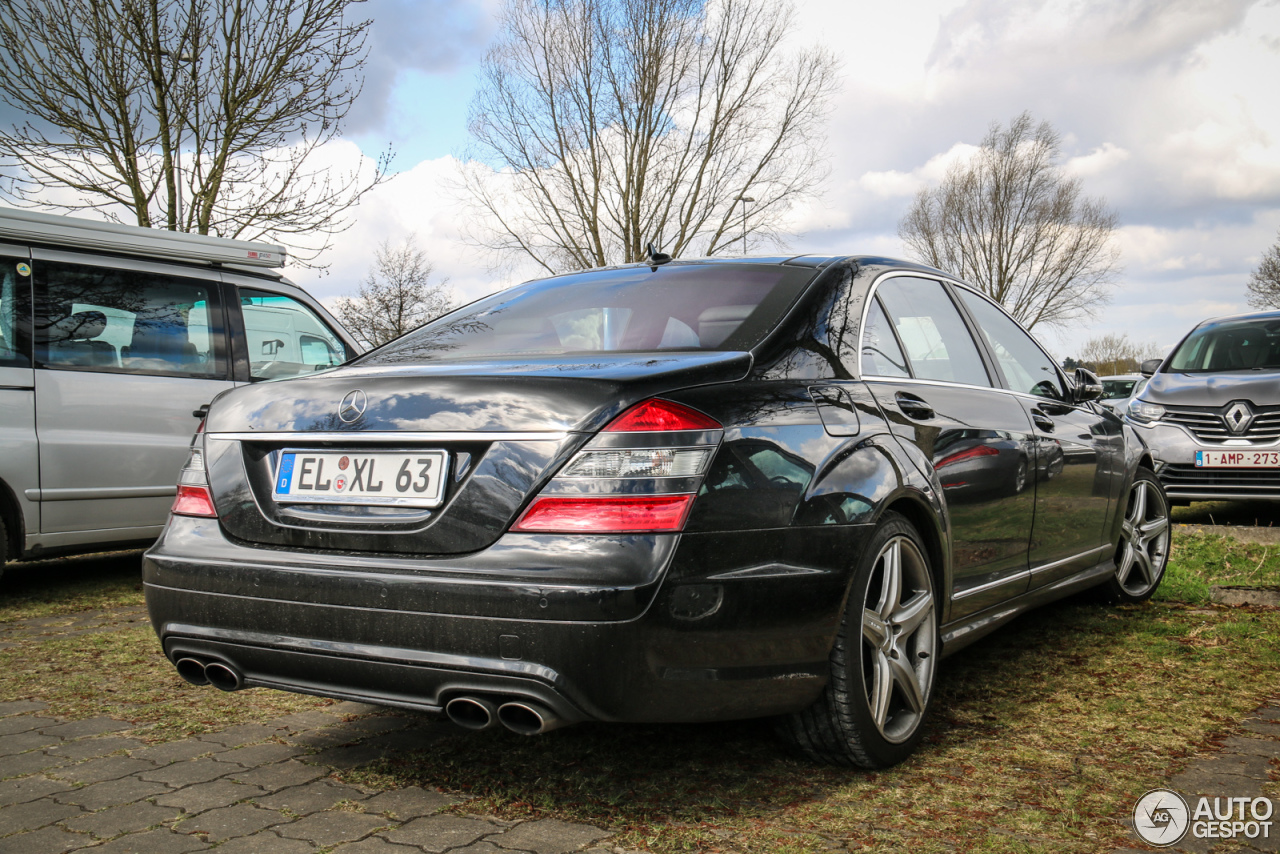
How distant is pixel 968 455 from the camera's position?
3.42 metres

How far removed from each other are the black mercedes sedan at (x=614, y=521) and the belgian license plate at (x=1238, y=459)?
5542mm

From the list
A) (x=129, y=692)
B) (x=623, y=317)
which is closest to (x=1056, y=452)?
(x=623, y=317)

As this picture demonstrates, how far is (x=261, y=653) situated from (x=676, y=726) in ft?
4.45

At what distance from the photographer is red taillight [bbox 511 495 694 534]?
2.33 metres

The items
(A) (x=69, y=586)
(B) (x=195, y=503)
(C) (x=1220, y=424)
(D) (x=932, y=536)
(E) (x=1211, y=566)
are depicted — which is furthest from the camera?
(C) (x=1220, y=424)

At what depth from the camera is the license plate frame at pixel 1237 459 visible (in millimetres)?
7820

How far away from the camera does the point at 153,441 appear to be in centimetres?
613

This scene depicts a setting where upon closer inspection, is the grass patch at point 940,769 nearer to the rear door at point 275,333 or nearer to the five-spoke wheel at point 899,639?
the five-spoke wheel at point 899,639

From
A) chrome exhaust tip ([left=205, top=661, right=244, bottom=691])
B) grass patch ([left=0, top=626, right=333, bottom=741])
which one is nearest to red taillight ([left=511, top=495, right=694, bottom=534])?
chrome exhaust tip ([left=205, top=661, right=244, bottom=691])

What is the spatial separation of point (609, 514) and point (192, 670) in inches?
51.0

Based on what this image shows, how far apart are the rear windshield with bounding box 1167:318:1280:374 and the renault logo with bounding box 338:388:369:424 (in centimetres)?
827

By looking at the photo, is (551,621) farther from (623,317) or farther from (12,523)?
(12,523)

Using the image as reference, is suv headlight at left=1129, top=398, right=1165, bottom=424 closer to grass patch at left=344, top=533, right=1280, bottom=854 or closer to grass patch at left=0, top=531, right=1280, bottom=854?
grass patch at left=0, top=531, right=1280, bottom=854

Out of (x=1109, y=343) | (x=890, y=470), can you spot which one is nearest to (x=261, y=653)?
(x=890, y=470)
